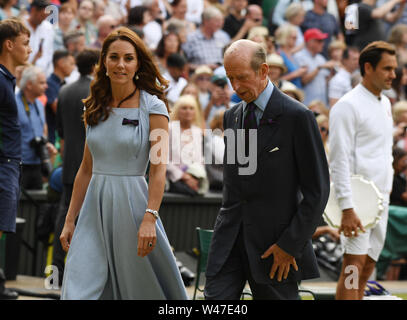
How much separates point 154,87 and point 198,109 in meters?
4.99

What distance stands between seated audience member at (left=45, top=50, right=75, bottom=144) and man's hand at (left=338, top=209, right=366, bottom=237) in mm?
4137

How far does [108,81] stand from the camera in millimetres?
4980

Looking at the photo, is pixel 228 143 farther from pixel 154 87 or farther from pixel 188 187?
pixel 188 187

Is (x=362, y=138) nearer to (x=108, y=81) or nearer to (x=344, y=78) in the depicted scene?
(x=108, y=81)

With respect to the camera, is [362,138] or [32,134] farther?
[32,134]

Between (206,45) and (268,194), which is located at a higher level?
(206,45)

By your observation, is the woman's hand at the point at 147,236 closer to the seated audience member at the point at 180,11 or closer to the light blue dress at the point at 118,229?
the light blue dress at the point at 118,229

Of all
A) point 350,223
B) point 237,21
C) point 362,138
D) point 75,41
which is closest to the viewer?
point 350,223

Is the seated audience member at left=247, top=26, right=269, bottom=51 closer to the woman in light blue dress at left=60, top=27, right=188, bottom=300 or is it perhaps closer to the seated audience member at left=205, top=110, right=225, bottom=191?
the seated audience member at left=205, top=110, right=225, bottom=191

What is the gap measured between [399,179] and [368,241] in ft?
11.7

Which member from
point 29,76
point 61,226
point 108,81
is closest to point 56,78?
point 29,76

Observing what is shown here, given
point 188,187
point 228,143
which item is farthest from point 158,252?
point 188,187

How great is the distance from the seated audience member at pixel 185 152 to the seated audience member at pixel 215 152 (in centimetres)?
13
